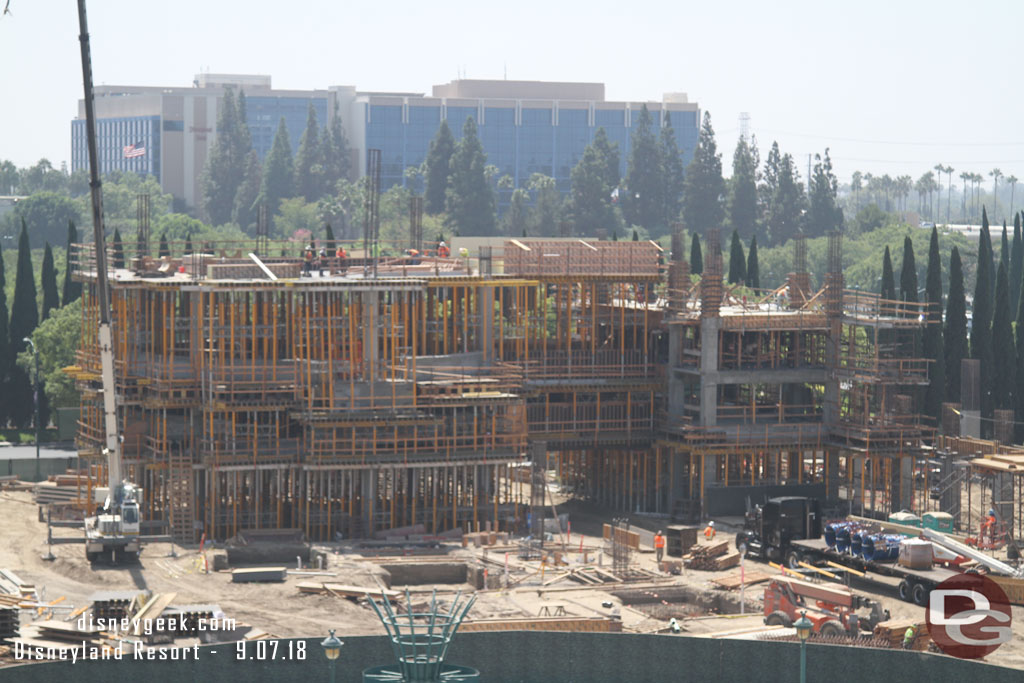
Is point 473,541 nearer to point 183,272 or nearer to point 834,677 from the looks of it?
point 183,272

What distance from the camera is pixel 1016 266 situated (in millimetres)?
123250

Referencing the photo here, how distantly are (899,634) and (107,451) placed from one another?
2903 cm

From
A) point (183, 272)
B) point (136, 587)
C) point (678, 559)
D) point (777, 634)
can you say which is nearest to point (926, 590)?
point (777, 634)

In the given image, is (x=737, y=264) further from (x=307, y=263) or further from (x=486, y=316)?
(x=307, y=263)

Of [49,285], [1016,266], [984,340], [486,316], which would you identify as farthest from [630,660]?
[1016,266]

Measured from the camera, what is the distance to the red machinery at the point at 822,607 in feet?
173

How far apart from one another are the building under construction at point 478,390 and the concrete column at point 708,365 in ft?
0.30

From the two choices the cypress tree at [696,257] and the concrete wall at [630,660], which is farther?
the cypress tree at [696,257]

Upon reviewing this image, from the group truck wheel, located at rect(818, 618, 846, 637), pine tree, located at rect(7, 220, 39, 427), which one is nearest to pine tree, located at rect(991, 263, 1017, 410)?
truck wheel, located at rect(818, 618, 846, 637)

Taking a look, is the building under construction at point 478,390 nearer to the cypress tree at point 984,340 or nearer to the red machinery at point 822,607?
the cypress tree at point 984,340

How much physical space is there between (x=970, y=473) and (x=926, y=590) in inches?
613
